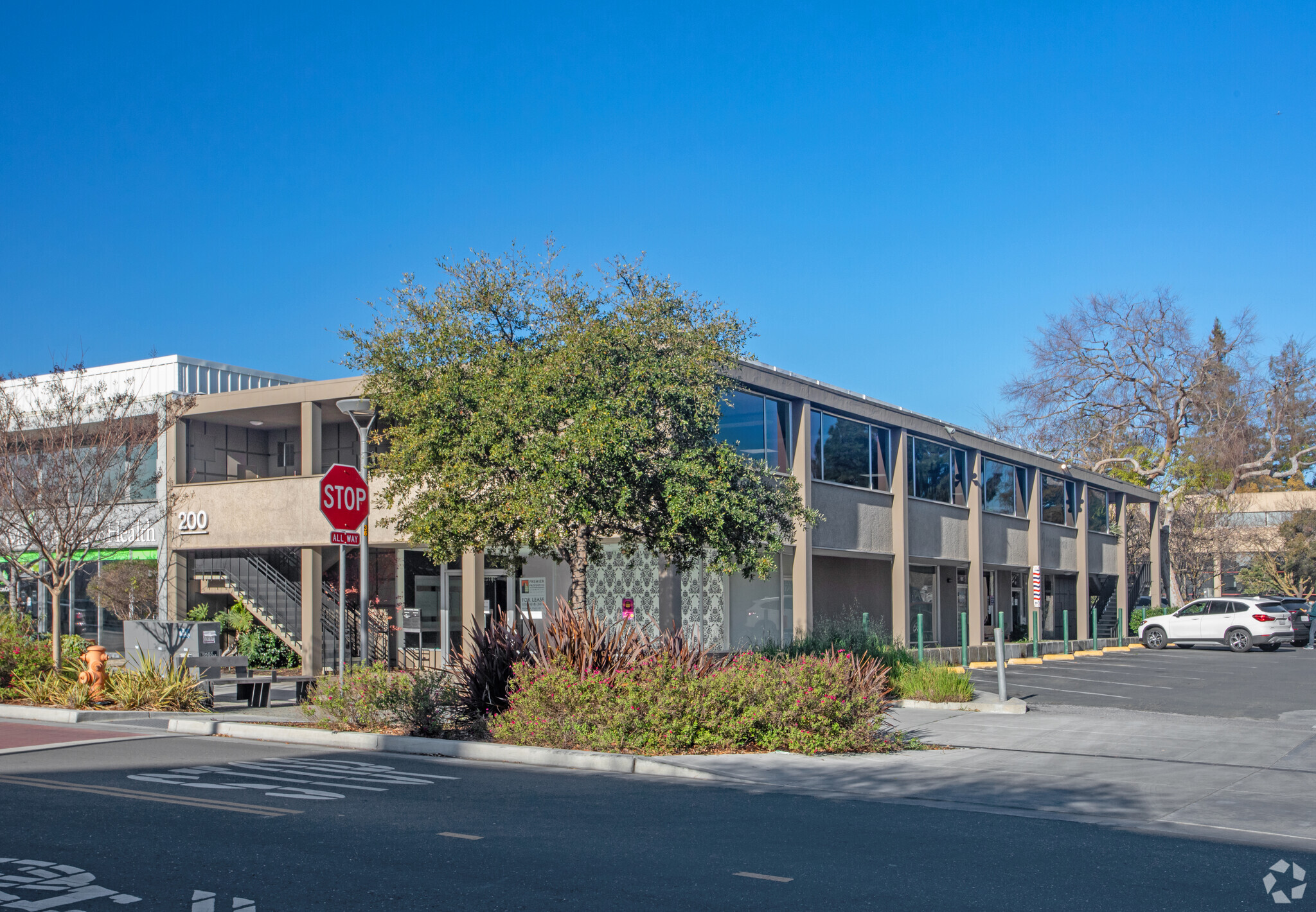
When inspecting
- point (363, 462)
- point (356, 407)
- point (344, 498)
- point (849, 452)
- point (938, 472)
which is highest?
point (849, 452)

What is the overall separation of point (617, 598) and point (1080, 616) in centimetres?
2161

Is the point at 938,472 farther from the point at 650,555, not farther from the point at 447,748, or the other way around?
the point at 447,748

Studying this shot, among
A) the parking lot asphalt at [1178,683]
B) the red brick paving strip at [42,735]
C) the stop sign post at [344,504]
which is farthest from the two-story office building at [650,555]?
the red brick paving strip at [42,735]

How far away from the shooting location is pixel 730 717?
12.7 metres

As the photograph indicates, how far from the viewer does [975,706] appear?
58.4 ft

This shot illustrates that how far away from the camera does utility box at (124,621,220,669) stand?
20.4 metres

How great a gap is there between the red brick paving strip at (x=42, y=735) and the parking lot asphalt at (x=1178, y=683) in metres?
14.1

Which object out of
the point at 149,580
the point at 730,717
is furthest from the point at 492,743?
the point at 149,580

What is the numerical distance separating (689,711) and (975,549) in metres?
22.3

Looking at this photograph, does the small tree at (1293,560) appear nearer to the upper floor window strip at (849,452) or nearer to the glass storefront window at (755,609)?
the upper floor window strip at (849,452)

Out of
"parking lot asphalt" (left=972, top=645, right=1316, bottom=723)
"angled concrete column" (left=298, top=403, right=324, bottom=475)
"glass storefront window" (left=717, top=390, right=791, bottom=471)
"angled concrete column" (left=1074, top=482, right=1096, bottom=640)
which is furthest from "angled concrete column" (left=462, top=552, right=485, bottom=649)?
"angled concrete column" (left=1074, top=482, right=1096, bottom=640)

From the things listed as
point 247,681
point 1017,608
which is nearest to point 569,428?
point 247,681

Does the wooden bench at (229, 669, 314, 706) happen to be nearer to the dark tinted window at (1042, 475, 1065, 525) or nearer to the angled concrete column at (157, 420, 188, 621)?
the angled concrete column at (157, 420, 188, 621)

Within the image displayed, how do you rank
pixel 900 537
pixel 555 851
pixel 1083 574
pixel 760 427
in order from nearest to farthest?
pixel 555 851 → pixel 760 427 → pixel 900 537 → pixel 1083 574
